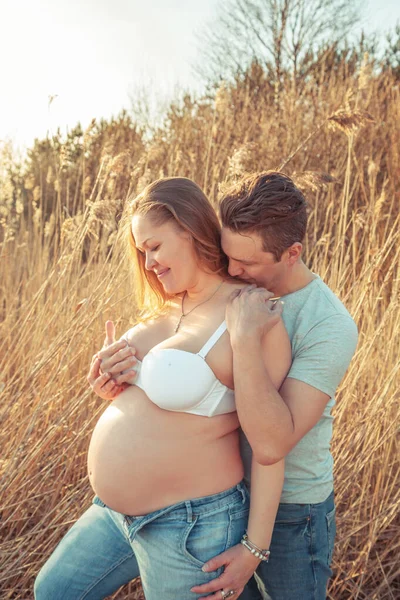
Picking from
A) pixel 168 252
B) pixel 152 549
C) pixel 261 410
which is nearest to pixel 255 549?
pixel 152 549

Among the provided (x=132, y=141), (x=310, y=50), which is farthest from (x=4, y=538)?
(x=310, y=50)

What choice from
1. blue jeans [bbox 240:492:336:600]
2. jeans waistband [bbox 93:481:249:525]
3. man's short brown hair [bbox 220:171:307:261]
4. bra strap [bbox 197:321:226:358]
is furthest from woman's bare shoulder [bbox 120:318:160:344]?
blue jeans [bbox 240:492:336:600]

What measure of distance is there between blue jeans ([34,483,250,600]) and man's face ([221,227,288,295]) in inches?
21.7

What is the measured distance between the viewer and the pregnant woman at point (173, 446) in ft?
5.03

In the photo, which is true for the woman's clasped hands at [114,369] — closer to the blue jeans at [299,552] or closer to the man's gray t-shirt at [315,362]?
the man's gray t-shirt at [315,362]

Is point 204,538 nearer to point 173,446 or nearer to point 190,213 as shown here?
point 173,446

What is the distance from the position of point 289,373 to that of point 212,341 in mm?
210

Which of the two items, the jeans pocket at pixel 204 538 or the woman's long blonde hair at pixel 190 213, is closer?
the jeans pocket at pixel 204 538

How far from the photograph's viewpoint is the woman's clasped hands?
65.4 inches

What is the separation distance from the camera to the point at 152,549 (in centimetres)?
156

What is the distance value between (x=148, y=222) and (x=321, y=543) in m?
0.99

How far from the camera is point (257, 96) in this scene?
862 centimetres

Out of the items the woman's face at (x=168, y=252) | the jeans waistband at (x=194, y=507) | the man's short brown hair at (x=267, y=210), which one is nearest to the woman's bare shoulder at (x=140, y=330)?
the woman's face at (x=168, y=252)

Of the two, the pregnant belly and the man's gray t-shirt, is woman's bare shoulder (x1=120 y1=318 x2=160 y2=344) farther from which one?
the man's gray t-shirt
